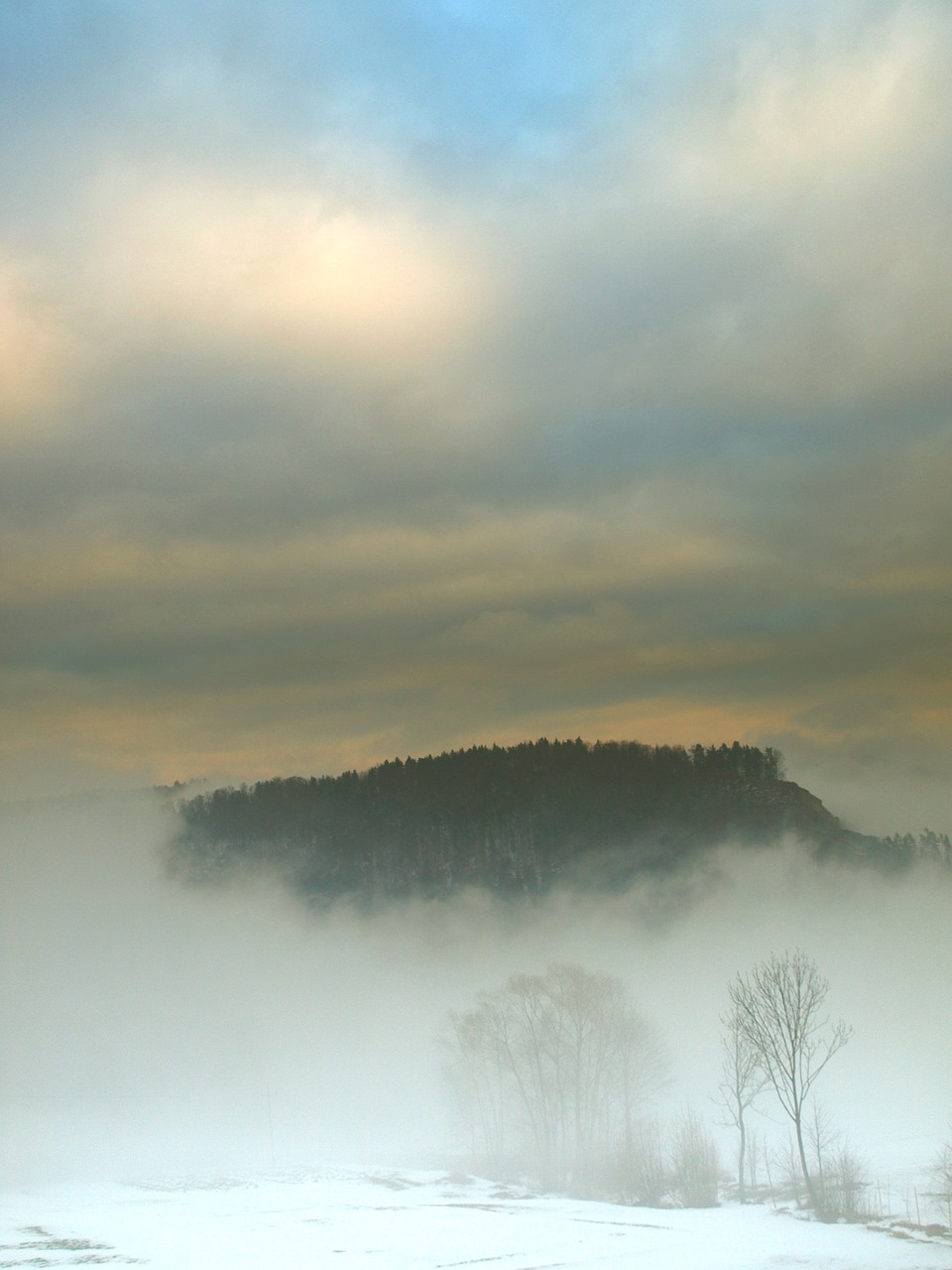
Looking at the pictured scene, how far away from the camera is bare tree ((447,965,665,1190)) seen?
137m

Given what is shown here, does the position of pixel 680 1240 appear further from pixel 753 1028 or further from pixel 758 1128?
pixel 758 1128

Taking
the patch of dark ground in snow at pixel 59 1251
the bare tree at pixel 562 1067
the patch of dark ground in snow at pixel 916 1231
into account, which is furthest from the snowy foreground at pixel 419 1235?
the bare tree at pixel 562 1067

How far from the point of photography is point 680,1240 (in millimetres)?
65438

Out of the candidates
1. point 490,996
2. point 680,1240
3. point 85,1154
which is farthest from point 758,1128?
point 680,1240

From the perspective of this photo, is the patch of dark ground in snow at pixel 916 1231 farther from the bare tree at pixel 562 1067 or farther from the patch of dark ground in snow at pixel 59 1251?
the bare tree at pixel 562 1067

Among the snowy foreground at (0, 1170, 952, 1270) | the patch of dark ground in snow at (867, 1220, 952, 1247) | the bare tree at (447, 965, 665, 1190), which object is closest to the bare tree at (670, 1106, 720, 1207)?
the snowy foreground at (0, 1170, 952, 1270)

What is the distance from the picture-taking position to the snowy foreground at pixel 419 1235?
5847 cm

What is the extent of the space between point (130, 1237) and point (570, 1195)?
166ft

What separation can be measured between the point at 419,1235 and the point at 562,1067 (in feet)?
266

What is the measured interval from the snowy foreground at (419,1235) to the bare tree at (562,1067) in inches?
1421

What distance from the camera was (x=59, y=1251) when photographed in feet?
220

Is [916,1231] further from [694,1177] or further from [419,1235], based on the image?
[694,1177]

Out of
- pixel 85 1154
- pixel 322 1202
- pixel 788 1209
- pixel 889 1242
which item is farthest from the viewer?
pixel 85 1154

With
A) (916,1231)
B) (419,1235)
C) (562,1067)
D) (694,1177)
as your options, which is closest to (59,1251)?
(419,1235)
